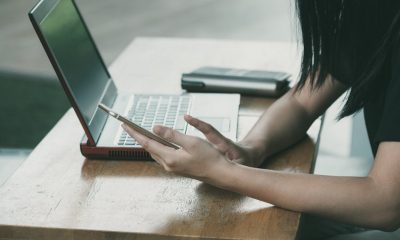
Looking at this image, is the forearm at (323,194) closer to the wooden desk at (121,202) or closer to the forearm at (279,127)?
the wooden desk at (121,202)

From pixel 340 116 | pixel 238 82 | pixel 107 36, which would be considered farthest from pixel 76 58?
pixel 107 36

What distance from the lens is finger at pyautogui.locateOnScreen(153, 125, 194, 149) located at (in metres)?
1.09

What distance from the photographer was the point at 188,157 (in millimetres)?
1089

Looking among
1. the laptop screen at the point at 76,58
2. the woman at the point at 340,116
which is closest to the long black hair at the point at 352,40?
the woman at the point at 340,116

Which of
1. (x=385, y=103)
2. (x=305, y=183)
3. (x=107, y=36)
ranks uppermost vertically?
(x=385, y=103)

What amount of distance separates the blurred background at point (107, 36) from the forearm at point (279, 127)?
74cm

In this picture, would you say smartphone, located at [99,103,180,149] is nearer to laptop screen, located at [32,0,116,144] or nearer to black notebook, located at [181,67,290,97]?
laptop screen, located at [32,0,116,144]

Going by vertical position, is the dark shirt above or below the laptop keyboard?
above

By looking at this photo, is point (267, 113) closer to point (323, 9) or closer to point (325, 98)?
point (325, 98)

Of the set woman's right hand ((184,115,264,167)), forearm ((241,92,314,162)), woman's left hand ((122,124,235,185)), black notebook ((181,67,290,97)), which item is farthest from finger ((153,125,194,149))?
black notebook ((181,67,290,97))

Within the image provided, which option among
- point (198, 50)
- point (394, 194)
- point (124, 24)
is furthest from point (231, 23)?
point (394, 194)

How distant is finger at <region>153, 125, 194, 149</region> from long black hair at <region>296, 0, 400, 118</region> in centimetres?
32

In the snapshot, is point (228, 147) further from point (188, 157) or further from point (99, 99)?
point (99, 99)

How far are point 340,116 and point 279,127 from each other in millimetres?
156
